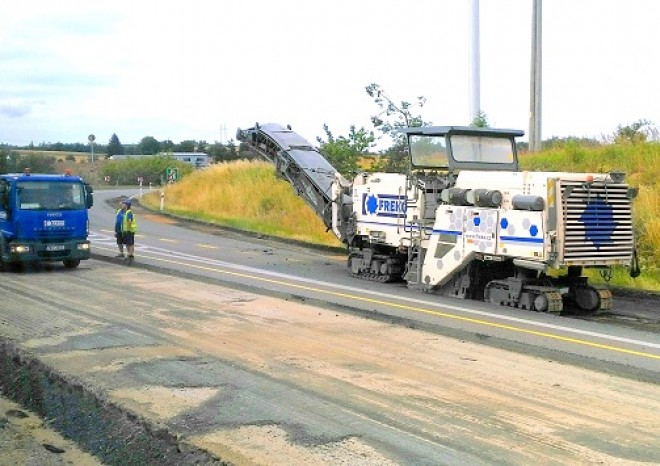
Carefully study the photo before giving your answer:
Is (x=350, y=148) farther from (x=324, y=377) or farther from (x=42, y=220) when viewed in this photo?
(x=324, y=377)

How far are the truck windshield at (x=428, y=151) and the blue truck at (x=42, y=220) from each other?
8.14m

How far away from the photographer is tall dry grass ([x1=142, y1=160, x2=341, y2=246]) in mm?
31731

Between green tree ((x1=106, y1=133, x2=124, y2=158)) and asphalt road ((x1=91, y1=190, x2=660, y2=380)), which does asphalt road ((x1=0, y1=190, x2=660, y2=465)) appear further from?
green tree ((x1=106, y1=133, x2=124, y2=158))

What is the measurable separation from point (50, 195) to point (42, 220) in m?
0.71

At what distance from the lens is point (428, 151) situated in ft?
57.8

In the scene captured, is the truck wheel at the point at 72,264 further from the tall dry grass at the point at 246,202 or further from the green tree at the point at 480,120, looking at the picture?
the green tree at the point at 480,120

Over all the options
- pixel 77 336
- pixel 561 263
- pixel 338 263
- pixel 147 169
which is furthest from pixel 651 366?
pixel 147 169

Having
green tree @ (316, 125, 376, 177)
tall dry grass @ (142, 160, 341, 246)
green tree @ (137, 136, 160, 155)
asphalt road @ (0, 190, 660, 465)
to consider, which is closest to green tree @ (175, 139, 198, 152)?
green tree @ (137, 136, 160, 155)

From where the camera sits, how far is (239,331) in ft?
39.2

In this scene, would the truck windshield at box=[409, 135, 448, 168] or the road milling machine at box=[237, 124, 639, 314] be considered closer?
the road milling machine at box=[237, 124, 639, 314]

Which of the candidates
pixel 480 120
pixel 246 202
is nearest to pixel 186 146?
pixel 246 202

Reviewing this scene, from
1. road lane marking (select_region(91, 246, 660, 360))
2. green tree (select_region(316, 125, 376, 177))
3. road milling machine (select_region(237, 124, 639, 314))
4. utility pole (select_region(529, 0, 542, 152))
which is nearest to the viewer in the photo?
road lane marking (select_region(91, 246, 660, 360))

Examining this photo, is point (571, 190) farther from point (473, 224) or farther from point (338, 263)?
point (338, 263)

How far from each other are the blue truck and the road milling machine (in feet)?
19.9
